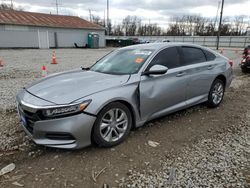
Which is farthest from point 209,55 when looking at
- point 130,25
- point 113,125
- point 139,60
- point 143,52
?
Result: point 130,25

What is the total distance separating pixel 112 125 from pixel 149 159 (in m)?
0.72

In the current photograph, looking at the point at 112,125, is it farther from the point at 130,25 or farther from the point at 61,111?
the point at 130,25

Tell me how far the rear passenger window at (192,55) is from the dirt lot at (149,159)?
1.22 m

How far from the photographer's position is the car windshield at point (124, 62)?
3.60 meters

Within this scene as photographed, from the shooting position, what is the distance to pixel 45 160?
9.33 ft

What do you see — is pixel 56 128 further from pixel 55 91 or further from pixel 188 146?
pixel 188 146

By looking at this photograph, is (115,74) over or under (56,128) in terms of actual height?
over

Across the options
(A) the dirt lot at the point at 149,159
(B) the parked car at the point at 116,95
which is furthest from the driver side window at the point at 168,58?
(A) the dirt lot at the point at 149,159

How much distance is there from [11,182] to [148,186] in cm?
159

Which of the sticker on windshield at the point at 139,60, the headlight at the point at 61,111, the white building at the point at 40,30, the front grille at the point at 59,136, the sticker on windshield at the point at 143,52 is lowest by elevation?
the front grille at the point at 59,136

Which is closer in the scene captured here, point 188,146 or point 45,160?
point 45,160

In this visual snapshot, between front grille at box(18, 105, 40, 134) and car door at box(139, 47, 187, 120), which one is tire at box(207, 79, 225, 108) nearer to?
car door at box(139, 47, 187, 120)

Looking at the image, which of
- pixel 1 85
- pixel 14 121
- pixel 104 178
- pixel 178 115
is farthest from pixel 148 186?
pixel 1 85

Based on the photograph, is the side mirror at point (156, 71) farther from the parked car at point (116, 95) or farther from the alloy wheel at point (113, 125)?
the alloy wheel at point (113, 125)
